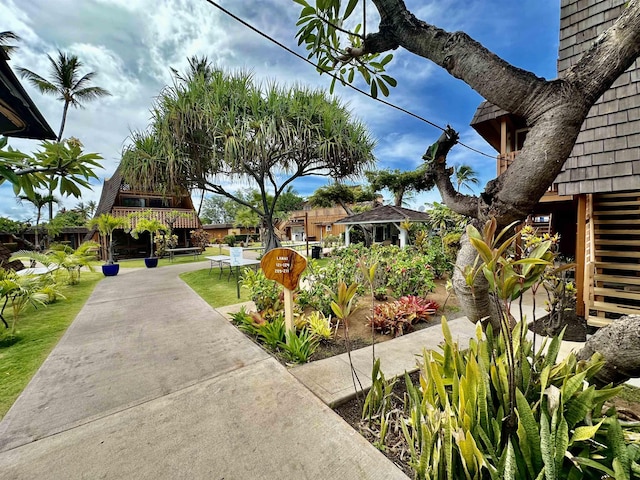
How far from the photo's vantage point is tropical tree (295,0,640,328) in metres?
1.32

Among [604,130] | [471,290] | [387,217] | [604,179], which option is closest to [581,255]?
[604,179]

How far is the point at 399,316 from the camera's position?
391cm

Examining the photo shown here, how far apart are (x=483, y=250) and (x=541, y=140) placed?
710mm

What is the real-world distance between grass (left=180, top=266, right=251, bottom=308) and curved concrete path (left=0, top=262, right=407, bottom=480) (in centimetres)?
220

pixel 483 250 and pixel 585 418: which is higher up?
pixel 483 250

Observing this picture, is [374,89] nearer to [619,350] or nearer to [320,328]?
[619,350]

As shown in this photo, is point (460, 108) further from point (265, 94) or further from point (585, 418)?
point (585, 418)

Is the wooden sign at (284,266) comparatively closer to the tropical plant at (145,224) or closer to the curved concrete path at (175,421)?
the curved concrete path at (175,421)

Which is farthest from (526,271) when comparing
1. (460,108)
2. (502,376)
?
(460,108)

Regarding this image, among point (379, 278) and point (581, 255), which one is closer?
point (581, 255)

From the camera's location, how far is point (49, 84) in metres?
16.5

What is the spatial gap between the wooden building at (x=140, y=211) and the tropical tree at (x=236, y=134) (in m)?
8.88

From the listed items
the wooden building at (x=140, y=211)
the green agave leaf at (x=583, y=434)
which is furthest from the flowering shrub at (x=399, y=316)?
the wooden building at (x=140, y=211)

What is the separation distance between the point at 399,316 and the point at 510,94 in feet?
10.3
